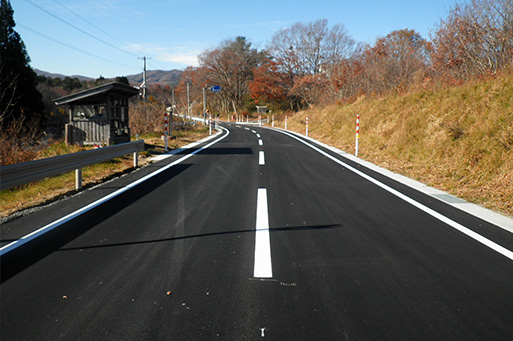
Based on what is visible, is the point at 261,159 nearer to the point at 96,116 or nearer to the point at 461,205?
the point at 461,205

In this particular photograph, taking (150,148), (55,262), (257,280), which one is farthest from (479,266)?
(150,148)

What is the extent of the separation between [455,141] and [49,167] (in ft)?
32.0

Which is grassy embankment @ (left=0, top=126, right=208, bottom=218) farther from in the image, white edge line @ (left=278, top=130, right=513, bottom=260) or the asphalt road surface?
white edge line @ (left=278, top=130, right=513, bottom=260)

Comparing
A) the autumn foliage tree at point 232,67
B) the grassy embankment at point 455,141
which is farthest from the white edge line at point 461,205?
the autumn foliage tree at point 232,67

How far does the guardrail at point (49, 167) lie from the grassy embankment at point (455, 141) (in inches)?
312

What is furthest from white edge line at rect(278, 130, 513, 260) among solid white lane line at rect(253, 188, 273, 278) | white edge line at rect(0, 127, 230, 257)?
white edge line at rect(0, 127, 230, 257)

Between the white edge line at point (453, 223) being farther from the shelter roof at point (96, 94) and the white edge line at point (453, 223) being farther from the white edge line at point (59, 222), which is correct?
the shelter roof at point (96, 94)

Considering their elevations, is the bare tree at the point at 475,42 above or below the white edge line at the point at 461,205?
above

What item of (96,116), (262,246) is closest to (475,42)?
(262,246)

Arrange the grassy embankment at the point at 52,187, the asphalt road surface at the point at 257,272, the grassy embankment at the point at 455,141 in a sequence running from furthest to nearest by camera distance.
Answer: the grassy embankment at the point at 455,141
the grassy embankment at the point at 52,187
the asphalt road surface at the point at 257,272

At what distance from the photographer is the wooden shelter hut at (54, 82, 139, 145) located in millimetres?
14688

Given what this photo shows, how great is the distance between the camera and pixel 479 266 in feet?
12.1

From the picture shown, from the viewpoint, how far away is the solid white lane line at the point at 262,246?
11.6ft

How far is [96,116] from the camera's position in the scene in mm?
15578
